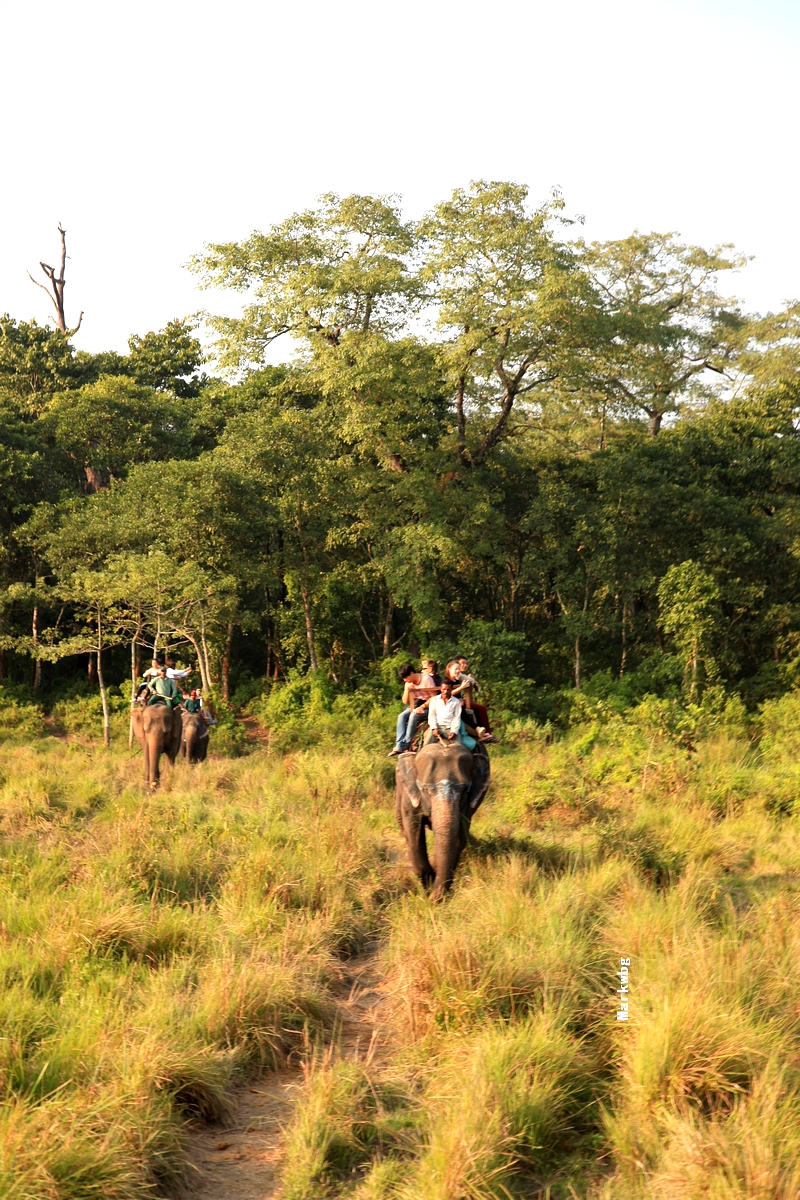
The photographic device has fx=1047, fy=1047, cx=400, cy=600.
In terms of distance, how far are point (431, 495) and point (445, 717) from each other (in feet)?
42.4

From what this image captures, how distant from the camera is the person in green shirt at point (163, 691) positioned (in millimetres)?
12758

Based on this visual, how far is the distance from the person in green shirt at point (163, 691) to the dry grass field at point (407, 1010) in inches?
153

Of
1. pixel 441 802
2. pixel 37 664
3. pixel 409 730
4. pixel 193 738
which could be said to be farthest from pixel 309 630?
pixel 441 802

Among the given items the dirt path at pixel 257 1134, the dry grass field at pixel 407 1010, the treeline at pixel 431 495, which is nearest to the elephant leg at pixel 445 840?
the dry grass field at pixel 407 1010

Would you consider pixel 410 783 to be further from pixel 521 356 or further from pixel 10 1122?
pixel 521 356

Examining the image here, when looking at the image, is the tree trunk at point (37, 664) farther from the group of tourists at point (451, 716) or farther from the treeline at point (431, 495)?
the group of tourists at point (451, 716)

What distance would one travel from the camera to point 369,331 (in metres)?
20.6

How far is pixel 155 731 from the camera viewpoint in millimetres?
12578

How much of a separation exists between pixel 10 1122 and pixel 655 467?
63.7ft

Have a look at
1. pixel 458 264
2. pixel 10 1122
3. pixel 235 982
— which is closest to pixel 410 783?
pixel 235 982

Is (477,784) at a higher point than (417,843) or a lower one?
higher

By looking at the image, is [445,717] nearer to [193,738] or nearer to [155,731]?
[155,731]

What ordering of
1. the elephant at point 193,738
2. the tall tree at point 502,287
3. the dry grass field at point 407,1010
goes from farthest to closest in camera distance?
the tall tree at point 502,287, the elephant at point 193,738, the dry grass field at point 407,1010

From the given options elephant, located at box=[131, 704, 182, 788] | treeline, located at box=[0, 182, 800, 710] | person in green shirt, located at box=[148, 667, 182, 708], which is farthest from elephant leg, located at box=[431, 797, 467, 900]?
treeline, located at box=[0, 182, 800, 710]
